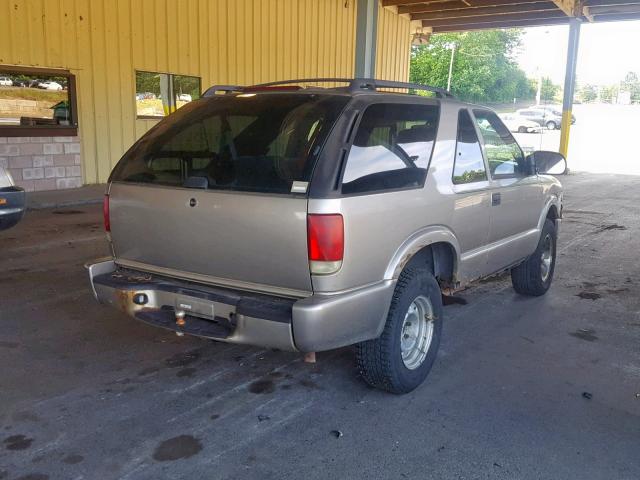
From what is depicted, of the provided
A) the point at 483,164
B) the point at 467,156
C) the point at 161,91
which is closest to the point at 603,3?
the point at 161,91

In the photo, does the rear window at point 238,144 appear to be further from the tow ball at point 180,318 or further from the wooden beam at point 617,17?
the wooden beam at point 617,17

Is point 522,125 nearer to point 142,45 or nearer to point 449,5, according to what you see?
point 449,5

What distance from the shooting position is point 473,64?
57.3m

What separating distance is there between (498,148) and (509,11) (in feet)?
55.1

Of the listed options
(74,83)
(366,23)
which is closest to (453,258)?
(74,83)

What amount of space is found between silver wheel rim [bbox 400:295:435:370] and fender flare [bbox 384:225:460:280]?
1.18ft

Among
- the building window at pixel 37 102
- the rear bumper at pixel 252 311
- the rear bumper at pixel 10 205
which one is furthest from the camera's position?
the building window at pixel 37 102

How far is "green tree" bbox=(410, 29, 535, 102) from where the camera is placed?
54.4m

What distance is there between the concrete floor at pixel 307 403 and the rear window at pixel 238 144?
4.32 ft

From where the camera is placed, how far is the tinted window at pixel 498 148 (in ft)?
15.8

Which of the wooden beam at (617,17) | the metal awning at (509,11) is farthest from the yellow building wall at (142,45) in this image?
the wooden beam at (617,17)

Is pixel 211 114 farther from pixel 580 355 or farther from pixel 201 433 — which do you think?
pixel 580 355

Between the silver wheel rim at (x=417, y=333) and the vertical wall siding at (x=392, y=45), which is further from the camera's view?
the vertical wall siding at (x=392, y=45)

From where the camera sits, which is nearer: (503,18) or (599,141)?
(503,18)
